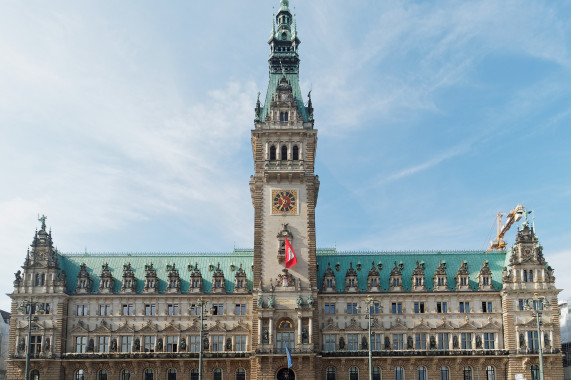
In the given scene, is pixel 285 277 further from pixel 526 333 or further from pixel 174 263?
pixel 526 333

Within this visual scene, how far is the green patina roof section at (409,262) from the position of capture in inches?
4104

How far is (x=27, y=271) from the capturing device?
101 m

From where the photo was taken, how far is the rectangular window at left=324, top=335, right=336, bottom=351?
100000 mm

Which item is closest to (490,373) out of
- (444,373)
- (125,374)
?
(444,373)

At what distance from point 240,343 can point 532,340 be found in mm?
44495

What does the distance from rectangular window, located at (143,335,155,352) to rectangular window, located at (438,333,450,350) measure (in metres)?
44.3

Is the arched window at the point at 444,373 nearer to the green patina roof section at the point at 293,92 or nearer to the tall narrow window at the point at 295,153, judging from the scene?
the tall narrow window at the point at 295,153

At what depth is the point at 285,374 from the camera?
95688mm

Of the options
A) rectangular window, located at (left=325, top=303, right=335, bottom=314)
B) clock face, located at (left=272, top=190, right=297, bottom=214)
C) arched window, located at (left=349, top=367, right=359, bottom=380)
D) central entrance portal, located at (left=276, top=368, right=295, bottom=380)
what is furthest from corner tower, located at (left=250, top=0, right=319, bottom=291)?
arched window, located at (left=349, top=367, right=359, bottom=380)

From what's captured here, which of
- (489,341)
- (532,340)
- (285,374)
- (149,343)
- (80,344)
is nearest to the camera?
(285,374)

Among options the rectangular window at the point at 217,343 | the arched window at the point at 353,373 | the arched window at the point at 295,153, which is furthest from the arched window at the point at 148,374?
the arched window at the point at 295,153

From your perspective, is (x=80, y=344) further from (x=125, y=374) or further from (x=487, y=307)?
(x=487, y=307)

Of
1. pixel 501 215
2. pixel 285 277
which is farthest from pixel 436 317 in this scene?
pixel 501 215

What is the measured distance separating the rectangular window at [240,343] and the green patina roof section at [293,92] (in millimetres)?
35063
